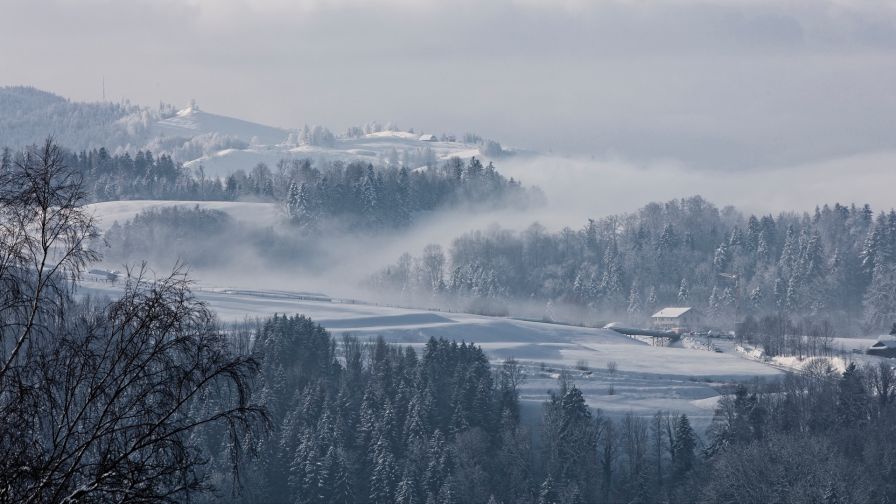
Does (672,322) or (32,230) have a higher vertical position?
(32,230)

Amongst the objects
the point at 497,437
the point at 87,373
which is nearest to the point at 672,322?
the point at 497,437

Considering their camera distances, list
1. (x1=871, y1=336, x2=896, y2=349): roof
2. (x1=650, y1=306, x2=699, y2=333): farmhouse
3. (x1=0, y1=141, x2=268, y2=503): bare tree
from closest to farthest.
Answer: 1. (x1=0, y1=141, x2=268, y2=503): bare tree
2. (x1=871, y1=336, x2=896, y2=349): roof
3. (x1=650, y1=306, x2=699, y2=333): farmhouse

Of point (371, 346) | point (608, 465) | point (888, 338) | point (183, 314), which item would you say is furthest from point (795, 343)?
point (183, 314)

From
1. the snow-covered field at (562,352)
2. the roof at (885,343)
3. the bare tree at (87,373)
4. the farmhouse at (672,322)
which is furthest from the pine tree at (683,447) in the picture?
the farmhouse at (672,322)

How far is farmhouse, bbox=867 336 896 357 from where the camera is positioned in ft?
483

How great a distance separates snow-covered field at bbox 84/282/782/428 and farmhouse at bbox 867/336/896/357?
44.5ft

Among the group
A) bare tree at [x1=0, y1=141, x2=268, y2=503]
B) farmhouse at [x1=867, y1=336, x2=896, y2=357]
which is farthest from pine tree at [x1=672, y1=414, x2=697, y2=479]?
bare tree at [x1=0, y1=141, x2=268, y2=503]

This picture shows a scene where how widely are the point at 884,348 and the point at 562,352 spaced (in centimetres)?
3530

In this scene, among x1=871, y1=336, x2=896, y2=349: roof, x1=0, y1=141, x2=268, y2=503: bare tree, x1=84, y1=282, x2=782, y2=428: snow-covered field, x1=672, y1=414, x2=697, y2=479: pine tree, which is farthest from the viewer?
x1=871, y1=336, x2=896, y2=349: roof

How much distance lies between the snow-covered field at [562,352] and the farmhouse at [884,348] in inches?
534

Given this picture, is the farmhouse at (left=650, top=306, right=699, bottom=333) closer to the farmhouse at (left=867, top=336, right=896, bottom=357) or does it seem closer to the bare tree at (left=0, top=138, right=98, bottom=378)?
the farmhouse at (left=867, top=336, right=896, bottom=357)

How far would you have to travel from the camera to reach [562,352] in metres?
136

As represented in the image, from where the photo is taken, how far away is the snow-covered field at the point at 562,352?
4454 inches

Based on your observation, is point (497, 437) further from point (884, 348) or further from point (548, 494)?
point (884, 348)
